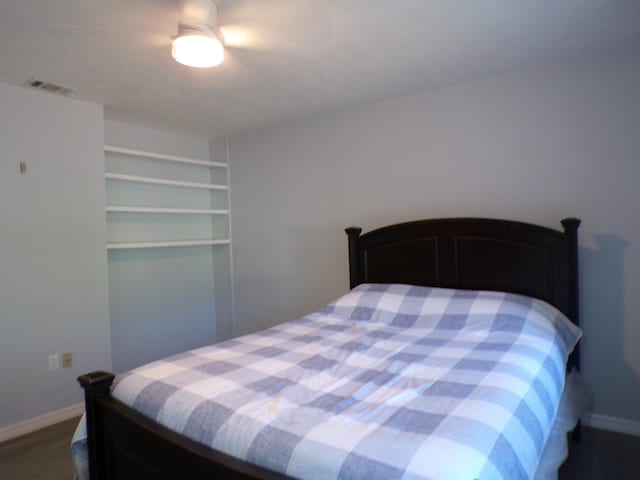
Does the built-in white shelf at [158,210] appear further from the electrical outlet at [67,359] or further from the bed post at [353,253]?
the bed post at [353,253]

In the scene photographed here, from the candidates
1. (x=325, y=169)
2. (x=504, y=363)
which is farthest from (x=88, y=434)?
(x=325, y=169)

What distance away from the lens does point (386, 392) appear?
4.67 ft

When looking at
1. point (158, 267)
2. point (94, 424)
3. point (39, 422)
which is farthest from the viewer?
point (158, 267)

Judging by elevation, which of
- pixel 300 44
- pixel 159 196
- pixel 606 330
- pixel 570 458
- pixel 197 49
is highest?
→ pixel 300 44

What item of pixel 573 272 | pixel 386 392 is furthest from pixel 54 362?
pixel 573 272

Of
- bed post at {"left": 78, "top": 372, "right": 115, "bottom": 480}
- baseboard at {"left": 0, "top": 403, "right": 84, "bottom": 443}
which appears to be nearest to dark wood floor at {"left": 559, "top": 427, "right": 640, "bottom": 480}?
bed post at {"left": 78, "top": 372, "right": 115, "bottom": 480}

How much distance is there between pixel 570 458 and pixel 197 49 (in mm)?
2704

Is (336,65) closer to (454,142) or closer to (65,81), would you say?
(454,142)

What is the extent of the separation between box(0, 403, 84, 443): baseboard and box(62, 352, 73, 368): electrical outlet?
11.4 inches

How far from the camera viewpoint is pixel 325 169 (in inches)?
134

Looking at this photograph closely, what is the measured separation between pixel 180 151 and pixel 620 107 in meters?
3.46

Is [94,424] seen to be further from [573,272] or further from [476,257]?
[573,272]

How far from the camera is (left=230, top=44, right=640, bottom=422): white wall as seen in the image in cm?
229

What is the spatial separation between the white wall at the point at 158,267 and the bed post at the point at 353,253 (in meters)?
1.73
